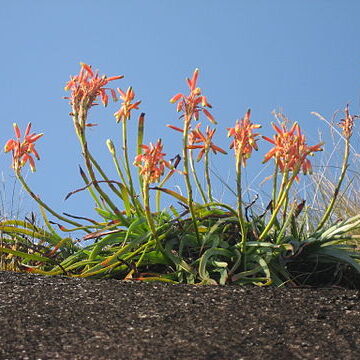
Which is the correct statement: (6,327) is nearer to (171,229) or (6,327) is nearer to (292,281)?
(171,229)

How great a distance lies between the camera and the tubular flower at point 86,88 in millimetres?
3264

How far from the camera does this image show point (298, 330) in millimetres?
2678

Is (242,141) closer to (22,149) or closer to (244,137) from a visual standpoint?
(244,137)

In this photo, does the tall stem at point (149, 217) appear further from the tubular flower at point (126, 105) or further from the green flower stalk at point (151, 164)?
the tubular flower at point (126, 105)

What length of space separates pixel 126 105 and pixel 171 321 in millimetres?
1110

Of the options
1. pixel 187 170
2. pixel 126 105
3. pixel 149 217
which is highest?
pixel 126 105

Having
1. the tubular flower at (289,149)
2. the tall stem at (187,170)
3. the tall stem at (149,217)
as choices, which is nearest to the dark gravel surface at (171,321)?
the tall stem at (149,217)

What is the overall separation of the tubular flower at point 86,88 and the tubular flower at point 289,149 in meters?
0.80

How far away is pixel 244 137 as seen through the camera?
9.80 feet

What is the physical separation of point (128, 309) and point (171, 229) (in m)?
0.73

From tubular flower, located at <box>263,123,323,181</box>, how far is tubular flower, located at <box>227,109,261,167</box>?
70 millimetres

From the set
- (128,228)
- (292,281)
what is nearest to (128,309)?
(128,228)

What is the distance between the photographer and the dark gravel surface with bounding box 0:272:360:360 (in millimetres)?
2449

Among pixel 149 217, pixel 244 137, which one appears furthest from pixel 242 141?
pixel 149 217
